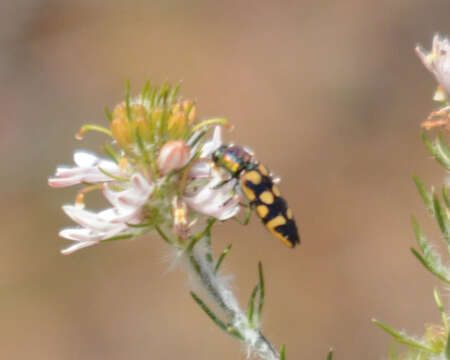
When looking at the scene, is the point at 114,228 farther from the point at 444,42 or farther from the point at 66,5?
the point at 66,5

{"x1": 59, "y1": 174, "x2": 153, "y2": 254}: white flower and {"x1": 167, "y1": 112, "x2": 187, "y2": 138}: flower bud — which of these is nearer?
{"x1": 59, "y1": 174, "x2": 153, "y2": 254}: white flower

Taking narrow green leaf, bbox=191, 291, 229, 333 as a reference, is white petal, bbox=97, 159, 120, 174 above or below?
above

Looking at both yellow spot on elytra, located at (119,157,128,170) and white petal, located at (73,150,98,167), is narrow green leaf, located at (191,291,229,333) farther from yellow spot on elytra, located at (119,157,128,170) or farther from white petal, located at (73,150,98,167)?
white petal, located at (73,150,98,167)

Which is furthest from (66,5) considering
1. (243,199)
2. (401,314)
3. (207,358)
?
(243,199)

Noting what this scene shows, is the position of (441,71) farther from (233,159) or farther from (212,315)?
(212,315)

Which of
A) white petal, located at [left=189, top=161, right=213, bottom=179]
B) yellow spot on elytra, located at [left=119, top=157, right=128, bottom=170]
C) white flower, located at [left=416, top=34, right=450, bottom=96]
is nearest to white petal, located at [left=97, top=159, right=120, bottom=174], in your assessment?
yellow spot on elytra, located at [left=119, top=157, right=128, bottom=170]

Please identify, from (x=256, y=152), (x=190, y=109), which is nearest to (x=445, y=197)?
(x=190, y=109)
